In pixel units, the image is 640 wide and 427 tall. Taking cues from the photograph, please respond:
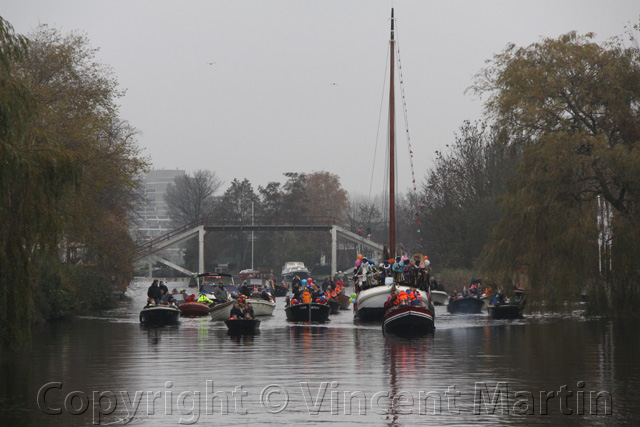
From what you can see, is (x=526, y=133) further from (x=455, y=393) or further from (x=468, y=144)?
(x=468, y=144)

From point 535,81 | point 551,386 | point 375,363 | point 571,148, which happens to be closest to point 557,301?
point 571,148

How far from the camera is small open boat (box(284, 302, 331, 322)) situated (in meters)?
45.4

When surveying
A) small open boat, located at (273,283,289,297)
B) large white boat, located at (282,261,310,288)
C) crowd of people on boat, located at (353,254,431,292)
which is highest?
large white boat, located at (282,261,310,288)

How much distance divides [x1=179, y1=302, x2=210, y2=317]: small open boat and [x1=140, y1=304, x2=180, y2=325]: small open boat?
5972 millimetres

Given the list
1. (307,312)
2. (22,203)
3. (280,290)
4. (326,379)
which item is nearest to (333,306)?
(307,312)

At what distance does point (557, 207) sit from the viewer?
3906 centimetres

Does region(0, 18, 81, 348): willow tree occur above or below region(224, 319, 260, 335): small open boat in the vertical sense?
above

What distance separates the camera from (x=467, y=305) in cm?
5356

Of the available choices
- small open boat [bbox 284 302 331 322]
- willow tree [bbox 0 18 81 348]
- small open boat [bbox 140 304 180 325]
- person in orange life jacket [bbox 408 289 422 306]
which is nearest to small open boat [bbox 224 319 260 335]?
person in orange life jacket [bbox 408 289 422 306]

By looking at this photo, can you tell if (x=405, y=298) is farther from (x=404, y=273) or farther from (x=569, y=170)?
(x=569, y=170)

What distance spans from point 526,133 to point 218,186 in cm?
10485

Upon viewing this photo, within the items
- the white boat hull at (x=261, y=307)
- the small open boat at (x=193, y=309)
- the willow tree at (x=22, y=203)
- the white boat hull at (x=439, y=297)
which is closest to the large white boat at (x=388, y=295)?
the white boat hull at (x=261, y=307)

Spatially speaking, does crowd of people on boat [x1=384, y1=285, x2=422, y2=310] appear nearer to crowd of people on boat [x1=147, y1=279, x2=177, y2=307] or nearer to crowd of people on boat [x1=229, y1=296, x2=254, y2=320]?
crowd of people on boat [x1=229, y1=296, x2=254, y2=320]

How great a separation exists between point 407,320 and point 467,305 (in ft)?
60.0
